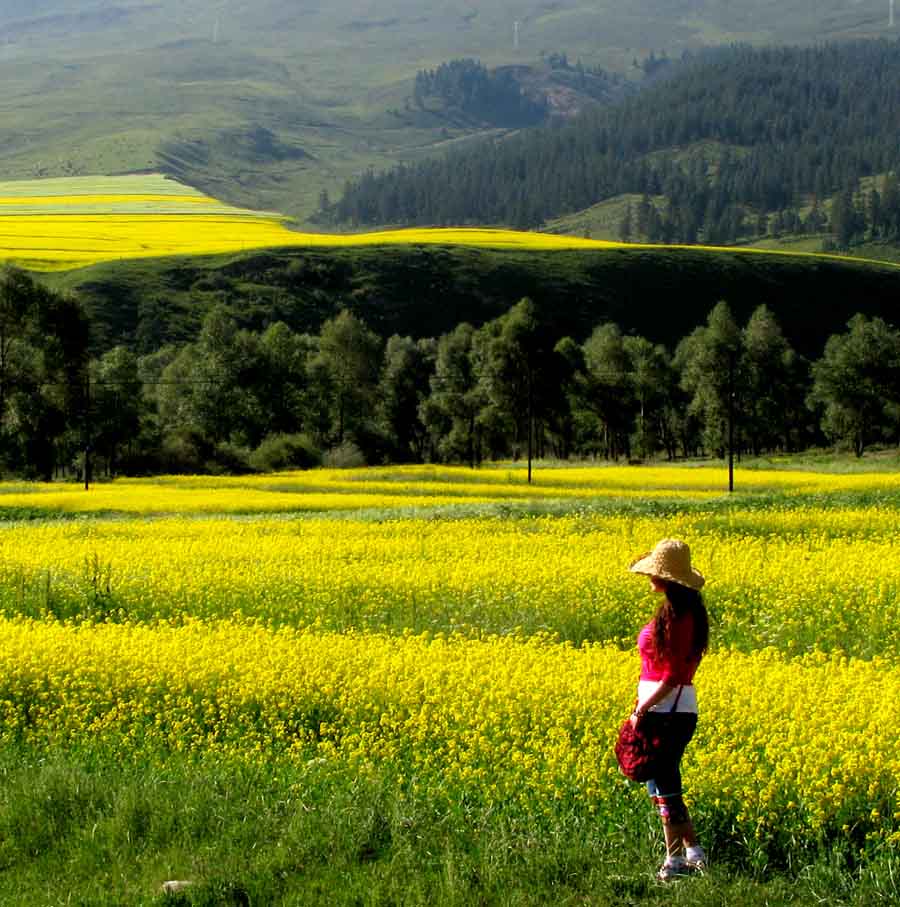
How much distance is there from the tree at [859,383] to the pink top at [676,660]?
288 ft

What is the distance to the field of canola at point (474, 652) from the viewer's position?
9617mm

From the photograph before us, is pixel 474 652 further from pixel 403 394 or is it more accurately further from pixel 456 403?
pixel 403 394

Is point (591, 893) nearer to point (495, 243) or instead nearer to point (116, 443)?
point (116, 443)

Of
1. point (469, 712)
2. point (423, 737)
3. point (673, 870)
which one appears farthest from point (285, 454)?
point (673, 870)

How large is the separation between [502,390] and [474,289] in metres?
59.6

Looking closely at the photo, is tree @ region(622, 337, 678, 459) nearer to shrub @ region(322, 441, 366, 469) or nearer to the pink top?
shrub @ region(322, 441, 366, 469)

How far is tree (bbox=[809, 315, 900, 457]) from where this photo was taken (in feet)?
306

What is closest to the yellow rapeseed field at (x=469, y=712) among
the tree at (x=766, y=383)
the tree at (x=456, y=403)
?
the tree at (x=456, y=403)

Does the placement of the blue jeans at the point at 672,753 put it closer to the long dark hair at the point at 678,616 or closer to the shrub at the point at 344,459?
the long dark hair at the point at 678,616

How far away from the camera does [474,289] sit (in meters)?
145

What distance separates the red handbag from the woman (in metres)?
0.01

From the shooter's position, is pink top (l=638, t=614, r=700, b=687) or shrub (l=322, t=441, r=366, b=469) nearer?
pink top (l=638, t=614, r=700, b=687)

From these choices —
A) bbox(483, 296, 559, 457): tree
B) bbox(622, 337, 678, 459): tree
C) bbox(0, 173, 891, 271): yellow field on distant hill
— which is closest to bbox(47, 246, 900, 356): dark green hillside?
bbox(0, 173, 891, 271): yellow field on distant hill

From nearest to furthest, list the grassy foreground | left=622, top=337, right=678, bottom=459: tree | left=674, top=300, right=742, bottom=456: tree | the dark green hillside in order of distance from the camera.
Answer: the grassy foreground < left=674, top=300, right=742, bottom=456: tree < left=622, top=337, right=678, bottom=459: tree < the dark green hillside
